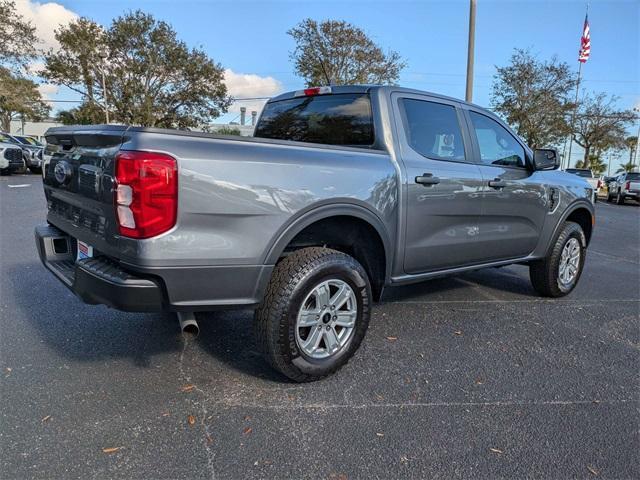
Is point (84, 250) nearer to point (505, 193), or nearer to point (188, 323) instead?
point (188, 323)

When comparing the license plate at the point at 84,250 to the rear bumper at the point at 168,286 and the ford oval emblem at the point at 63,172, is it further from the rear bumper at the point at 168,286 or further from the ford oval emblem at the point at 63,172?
the ford oval emblem at the point at 63,172

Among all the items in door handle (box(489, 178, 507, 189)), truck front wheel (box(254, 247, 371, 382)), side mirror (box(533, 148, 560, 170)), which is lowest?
truck front wheel (box(254, 247, 371, 382))

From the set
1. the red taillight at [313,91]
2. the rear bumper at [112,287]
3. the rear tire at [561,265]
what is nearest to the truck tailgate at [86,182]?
the rear bumper at [112,287]

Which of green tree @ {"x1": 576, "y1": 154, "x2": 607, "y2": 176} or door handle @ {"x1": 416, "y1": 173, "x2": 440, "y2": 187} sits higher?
door handle @ {"x1": 416, "y1": 173, "x2": 440, "y2": 187}

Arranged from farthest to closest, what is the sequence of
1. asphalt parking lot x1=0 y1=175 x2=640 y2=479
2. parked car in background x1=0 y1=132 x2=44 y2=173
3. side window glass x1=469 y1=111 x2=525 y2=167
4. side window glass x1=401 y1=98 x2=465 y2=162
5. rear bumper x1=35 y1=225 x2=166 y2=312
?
parked car in background x1=0 y1=132 x2=44 y2=173, side window glass x1=469 y1=111 x2=525 y2=167, side window glass x1=401 y1=98 x2=465 y2=162, rear bumper x1=35 y1=225 x2=166 y2=312, asphalt parking lot x1=0 y1=175 x2=640 y2=479

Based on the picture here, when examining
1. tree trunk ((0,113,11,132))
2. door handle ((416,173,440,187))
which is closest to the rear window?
door handle ((416,173,440,187))

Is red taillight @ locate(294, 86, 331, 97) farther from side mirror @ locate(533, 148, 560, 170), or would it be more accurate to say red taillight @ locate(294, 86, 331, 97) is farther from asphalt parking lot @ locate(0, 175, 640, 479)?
side mirror @ locate(533, 148, 560, 170)

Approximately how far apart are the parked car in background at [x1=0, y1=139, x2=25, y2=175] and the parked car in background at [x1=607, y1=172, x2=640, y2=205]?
26.9 m

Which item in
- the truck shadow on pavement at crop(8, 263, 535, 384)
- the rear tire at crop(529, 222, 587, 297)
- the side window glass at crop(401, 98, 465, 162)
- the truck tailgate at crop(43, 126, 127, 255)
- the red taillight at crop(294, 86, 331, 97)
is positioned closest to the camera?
the truck tailgate at crop(43, 126, 127, 255)

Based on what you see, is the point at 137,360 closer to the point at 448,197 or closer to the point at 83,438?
the point at 83,438

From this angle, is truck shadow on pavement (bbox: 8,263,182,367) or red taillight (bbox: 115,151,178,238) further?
truck shadow on pavement (bbox: 8,263,182,367)

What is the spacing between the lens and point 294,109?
13.8 ft

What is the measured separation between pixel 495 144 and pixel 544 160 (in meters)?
0.61

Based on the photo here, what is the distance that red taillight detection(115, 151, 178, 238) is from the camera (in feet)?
7.82
